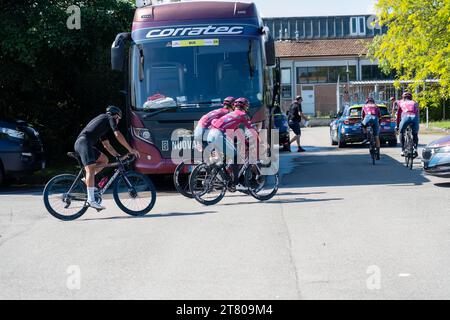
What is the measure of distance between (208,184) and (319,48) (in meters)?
64.3

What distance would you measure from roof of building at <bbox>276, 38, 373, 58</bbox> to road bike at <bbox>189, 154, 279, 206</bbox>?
61226 millimetres

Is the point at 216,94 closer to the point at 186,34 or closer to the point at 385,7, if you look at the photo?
the point at 186,34

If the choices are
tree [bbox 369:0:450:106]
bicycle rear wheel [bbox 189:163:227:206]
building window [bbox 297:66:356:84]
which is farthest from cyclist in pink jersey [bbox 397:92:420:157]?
building window [bbox 297:66:356:84]

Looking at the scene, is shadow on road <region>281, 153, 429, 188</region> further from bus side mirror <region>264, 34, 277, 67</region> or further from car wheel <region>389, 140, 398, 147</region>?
car wheel <region>389, 140, 398, 147</region>

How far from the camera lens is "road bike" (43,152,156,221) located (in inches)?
475

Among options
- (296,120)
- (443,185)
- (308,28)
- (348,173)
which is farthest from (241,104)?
(308,28)

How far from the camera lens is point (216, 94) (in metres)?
15.5

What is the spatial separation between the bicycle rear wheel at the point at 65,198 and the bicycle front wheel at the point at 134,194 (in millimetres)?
506

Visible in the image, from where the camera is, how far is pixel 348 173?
1823 centimetres

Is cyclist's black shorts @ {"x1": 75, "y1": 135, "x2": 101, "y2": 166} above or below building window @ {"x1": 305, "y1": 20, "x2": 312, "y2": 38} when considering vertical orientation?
below

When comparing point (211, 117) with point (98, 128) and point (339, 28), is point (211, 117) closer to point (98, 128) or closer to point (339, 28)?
point (98, 128)

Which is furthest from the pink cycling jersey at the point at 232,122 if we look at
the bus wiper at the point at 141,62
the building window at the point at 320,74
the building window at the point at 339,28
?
the building window at the point at 339,28

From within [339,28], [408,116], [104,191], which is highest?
[339,28]

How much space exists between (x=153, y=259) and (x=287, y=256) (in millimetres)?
1358
